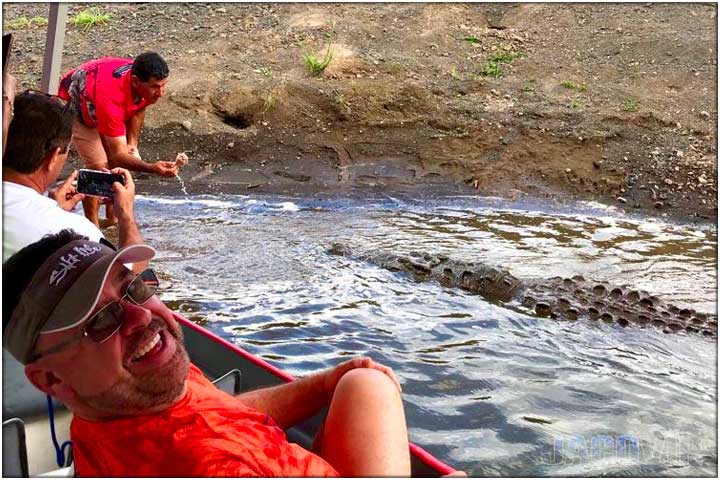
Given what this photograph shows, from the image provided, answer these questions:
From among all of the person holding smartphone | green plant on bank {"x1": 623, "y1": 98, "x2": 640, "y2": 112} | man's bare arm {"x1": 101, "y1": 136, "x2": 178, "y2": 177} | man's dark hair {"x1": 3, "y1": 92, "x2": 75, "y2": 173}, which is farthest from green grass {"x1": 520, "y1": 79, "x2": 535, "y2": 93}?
man's dark hair {"x1": 3, "y1": 92, "x2": 75, "y2": 173}

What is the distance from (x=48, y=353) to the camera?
2113mm

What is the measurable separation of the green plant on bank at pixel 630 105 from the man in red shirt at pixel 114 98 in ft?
21.5

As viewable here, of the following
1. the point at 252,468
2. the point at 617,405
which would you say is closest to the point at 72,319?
the point at 252,468

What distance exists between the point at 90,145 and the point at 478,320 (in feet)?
12.7

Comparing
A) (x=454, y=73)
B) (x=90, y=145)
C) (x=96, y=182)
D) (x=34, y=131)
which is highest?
(x=454, y=73)

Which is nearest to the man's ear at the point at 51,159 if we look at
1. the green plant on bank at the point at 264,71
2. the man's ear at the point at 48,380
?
the man's ear at the point at 48,380

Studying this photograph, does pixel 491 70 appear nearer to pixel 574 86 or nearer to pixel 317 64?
pixel 574 86

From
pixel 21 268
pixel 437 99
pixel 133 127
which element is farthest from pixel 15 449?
pixel 437 99

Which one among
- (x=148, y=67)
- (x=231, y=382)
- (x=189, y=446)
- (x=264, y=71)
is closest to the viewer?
(x=189, y=446)

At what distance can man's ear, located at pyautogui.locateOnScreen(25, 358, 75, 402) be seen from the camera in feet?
7.01

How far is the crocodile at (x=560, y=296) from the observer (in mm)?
5773

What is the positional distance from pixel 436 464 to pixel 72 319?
4.00ft

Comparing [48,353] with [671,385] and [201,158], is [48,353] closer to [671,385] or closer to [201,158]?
[671,385]

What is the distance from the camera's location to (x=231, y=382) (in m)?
3.30
